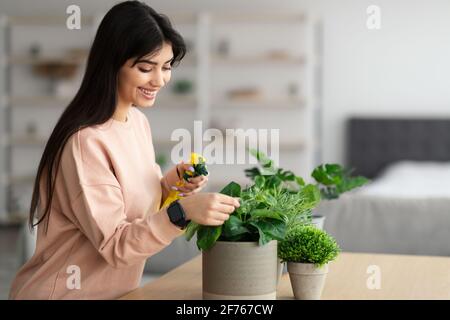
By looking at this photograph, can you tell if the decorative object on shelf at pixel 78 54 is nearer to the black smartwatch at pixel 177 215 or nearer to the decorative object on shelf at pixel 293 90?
the decorative object on shelf at pixel 293 90

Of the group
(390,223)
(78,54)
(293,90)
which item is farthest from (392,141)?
(390,223)

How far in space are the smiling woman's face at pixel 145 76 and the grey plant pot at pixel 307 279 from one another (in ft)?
1.42

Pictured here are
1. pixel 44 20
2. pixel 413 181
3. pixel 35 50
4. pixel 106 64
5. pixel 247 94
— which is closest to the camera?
pixel 106 64

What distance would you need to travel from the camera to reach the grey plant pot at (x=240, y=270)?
1186mm

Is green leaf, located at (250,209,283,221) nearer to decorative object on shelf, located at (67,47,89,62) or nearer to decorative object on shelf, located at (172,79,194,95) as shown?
decorative object on shelf, located at (172,79,194,95)

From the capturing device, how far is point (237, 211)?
1.21m

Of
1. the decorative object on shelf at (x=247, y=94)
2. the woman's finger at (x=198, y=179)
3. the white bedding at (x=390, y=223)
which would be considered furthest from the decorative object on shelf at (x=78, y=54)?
the woman's finger at (x=198, y=179)

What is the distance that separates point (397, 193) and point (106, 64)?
355 cm

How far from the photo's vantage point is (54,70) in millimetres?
6902

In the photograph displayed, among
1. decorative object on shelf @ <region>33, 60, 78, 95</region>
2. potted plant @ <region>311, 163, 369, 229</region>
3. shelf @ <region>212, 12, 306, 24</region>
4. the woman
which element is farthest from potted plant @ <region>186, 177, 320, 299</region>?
decorative object on shelf @ <region>33, 60, 78, 95</region>

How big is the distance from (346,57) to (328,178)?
507 cm

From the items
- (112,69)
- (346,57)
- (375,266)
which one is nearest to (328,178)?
(375,266)

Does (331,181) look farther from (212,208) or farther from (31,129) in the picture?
(31,129)

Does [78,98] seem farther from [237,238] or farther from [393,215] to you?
[393,215]
